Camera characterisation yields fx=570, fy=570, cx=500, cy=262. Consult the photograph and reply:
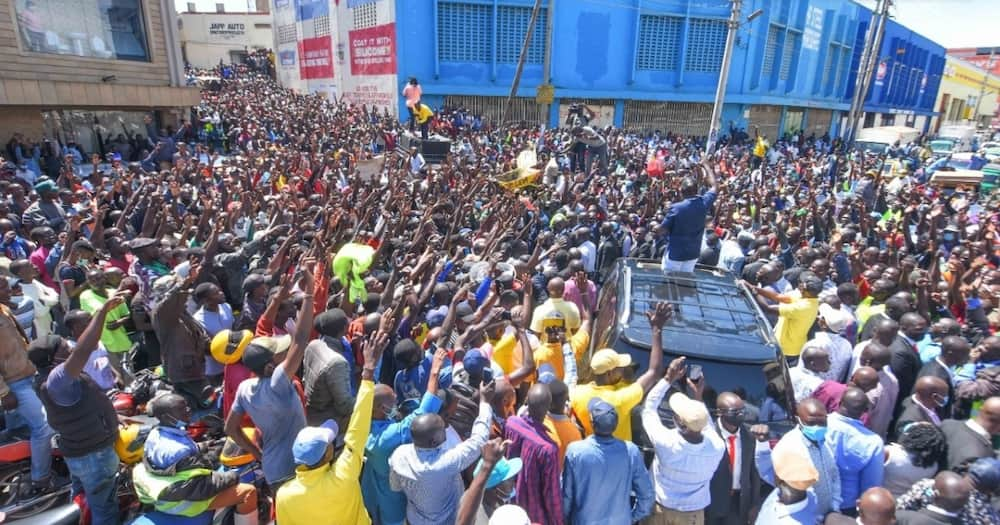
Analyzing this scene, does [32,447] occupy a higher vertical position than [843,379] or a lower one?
lower

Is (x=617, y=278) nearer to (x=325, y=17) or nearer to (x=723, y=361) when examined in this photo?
(x=723, y=361)

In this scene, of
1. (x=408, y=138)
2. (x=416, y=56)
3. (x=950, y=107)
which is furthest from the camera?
(x=950, y=107)

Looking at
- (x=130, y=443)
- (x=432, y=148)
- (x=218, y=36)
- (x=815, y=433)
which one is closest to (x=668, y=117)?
(x=432, y=148)

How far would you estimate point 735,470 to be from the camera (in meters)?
3.23

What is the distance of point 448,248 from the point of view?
7051mm

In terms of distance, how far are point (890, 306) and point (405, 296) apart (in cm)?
398

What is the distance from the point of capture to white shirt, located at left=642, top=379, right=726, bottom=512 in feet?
9.55

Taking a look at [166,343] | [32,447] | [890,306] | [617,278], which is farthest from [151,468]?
[890,306]

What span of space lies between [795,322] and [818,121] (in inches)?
1500

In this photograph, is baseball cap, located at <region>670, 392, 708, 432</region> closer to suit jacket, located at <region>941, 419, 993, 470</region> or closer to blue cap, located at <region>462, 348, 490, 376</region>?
blue cap, located at <region>462, 348, 490, 376</region>

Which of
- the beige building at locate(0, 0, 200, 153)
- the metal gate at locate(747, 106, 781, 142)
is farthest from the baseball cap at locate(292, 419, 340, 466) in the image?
the metal gate at locate(747, 106, 781, 142)

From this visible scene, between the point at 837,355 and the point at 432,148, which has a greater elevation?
the point at 432,148

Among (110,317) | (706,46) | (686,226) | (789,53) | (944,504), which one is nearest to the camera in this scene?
(944,504)

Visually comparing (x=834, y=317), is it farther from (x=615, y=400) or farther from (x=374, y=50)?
(x=374, y=50)
